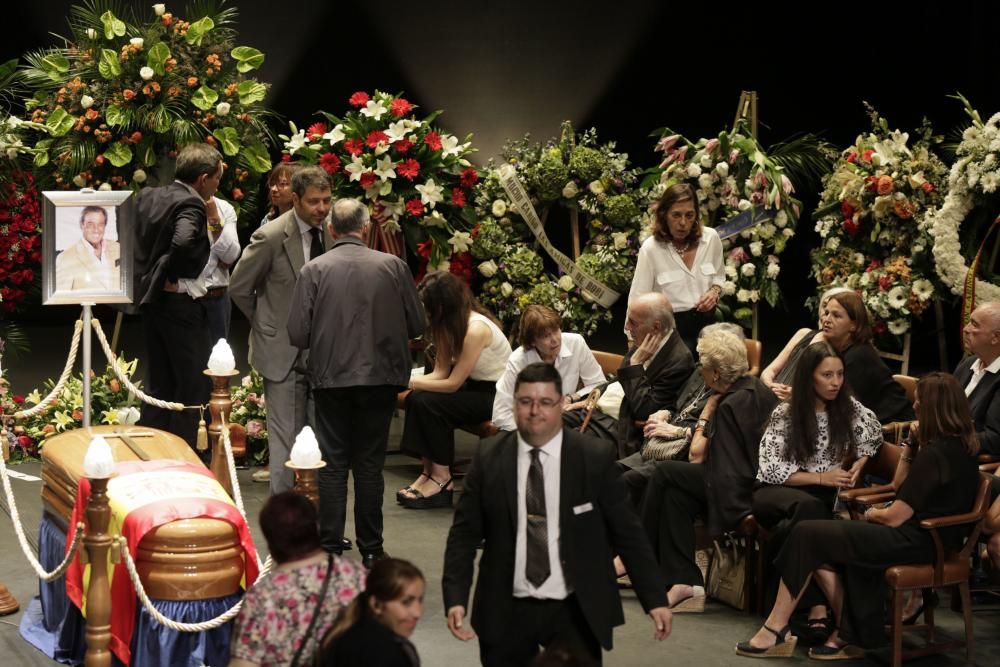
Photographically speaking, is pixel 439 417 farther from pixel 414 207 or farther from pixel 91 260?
pixel 91 260

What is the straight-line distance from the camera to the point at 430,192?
8164mm

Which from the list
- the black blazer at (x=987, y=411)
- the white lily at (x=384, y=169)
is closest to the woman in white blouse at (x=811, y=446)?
the black blazer at (x=987, y=411)

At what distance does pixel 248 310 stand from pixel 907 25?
727 cm

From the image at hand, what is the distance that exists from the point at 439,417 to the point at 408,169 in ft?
5.06

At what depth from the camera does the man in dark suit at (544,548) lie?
12.8ft

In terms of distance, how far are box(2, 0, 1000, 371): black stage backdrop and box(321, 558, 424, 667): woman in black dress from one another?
342 inches

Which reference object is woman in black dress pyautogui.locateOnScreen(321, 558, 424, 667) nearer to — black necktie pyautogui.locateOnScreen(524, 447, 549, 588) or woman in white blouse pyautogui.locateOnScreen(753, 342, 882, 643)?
black necktie pyautogui.locateOnScreen(524, 447, 549, 588)

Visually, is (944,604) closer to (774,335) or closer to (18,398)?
(18,398)

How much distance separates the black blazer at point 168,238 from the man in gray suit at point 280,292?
411mm

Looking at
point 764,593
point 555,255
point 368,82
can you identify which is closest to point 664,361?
point 764,593

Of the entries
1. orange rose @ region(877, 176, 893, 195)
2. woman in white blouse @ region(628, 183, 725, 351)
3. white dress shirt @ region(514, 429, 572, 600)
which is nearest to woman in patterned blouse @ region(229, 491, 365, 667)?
white dress shirt @ region(514, 429, 572, 600)

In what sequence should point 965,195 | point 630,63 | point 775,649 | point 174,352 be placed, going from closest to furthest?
1. point 775,649
2. point 174,352
3. point 965,195
4. point 630,63

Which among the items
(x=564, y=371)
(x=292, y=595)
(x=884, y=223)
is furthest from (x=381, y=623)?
(x=884, y=223)

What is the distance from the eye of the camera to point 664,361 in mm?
6395
